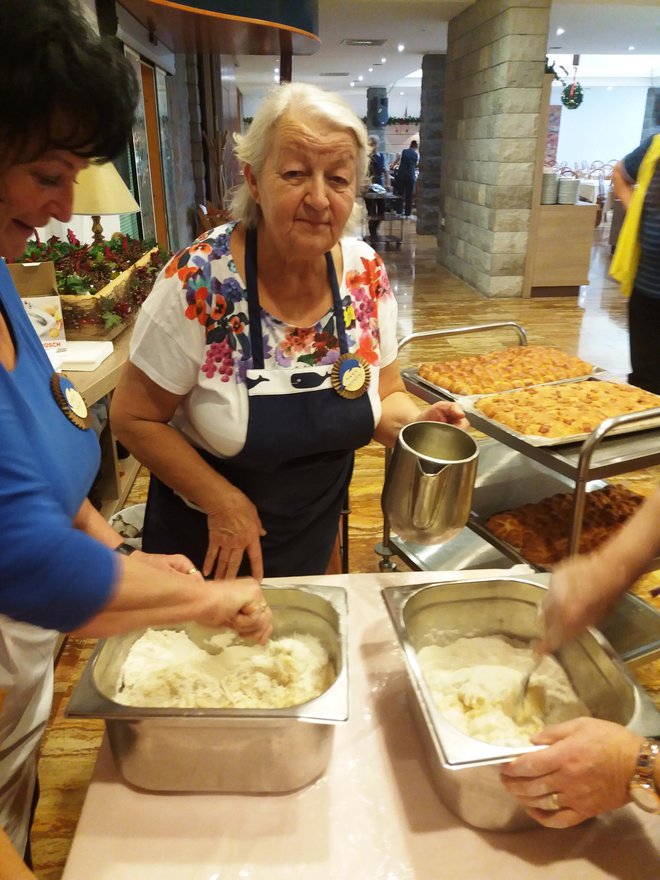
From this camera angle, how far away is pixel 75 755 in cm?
192

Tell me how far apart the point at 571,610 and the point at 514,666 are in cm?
18

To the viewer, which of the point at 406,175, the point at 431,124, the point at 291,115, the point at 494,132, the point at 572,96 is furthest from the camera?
the point at 406,175

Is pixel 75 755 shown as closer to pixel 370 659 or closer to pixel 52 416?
pixel 370 659

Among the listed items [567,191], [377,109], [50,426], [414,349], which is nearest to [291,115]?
[50,426]

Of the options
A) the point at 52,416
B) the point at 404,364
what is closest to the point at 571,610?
the point at 52,416

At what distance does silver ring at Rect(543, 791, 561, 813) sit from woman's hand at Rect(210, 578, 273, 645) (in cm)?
42

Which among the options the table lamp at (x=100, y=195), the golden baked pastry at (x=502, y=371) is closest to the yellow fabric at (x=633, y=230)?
the golden baked pastry at (x=502, y=371)

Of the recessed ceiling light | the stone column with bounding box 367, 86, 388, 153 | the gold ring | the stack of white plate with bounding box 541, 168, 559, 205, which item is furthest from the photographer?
the stone column with bounding box 367, 86, 388, 153

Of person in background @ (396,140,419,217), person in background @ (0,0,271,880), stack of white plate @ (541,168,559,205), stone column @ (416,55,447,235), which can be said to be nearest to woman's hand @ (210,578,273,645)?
person in background @ (0,0,271,880)

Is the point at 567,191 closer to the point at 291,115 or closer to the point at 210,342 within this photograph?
the point at 291,115

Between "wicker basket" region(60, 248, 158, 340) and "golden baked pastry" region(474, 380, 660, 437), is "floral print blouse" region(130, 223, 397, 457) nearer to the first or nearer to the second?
"golden baked pastry" region(474, 380, 660, 437)

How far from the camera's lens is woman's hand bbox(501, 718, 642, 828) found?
77 centimetres

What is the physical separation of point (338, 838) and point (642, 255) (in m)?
2.81

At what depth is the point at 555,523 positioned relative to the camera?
2.18 metres
